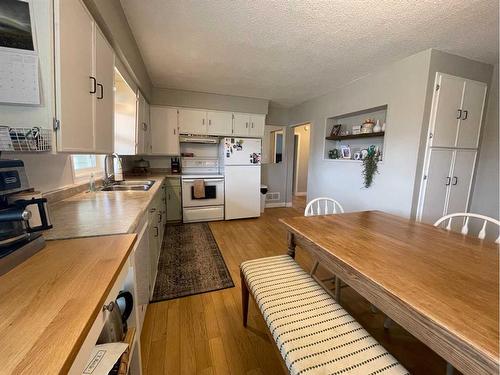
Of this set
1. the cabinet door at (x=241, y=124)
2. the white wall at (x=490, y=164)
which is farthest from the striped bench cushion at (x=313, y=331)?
the cabinet door at (x=241, y=124)

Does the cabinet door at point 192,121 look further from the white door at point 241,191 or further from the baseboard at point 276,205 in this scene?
the baseboard at point 276,205

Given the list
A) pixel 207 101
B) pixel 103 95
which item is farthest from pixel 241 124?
pixel 103 95

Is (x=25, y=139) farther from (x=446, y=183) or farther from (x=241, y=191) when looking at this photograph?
(x=446, y=183)

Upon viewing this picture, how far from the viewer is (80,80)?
3.55ft

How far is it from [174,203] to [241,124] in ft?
6.18

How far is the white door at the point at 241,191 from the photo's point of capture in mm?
3818

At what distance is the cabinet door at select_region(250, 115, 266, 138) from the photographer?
13.3ft

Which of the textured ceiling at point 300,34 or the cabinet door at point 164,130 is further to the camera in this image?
the cabinet door at point 164,130

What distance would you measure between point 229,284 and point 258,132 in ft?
9.56

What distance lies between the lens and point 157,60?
2.57 meters

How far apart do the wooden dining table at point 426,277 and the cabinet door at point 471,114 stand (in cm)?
186

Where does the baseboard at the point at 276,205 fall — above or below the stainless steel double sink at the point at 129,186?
below

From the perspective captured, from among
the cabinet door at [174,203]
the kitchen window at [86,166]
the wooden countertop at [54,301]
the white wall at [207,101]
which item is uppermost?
the white wall at [207,101]

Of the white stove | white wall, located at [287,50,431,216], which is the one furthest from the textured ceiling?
the white stove
